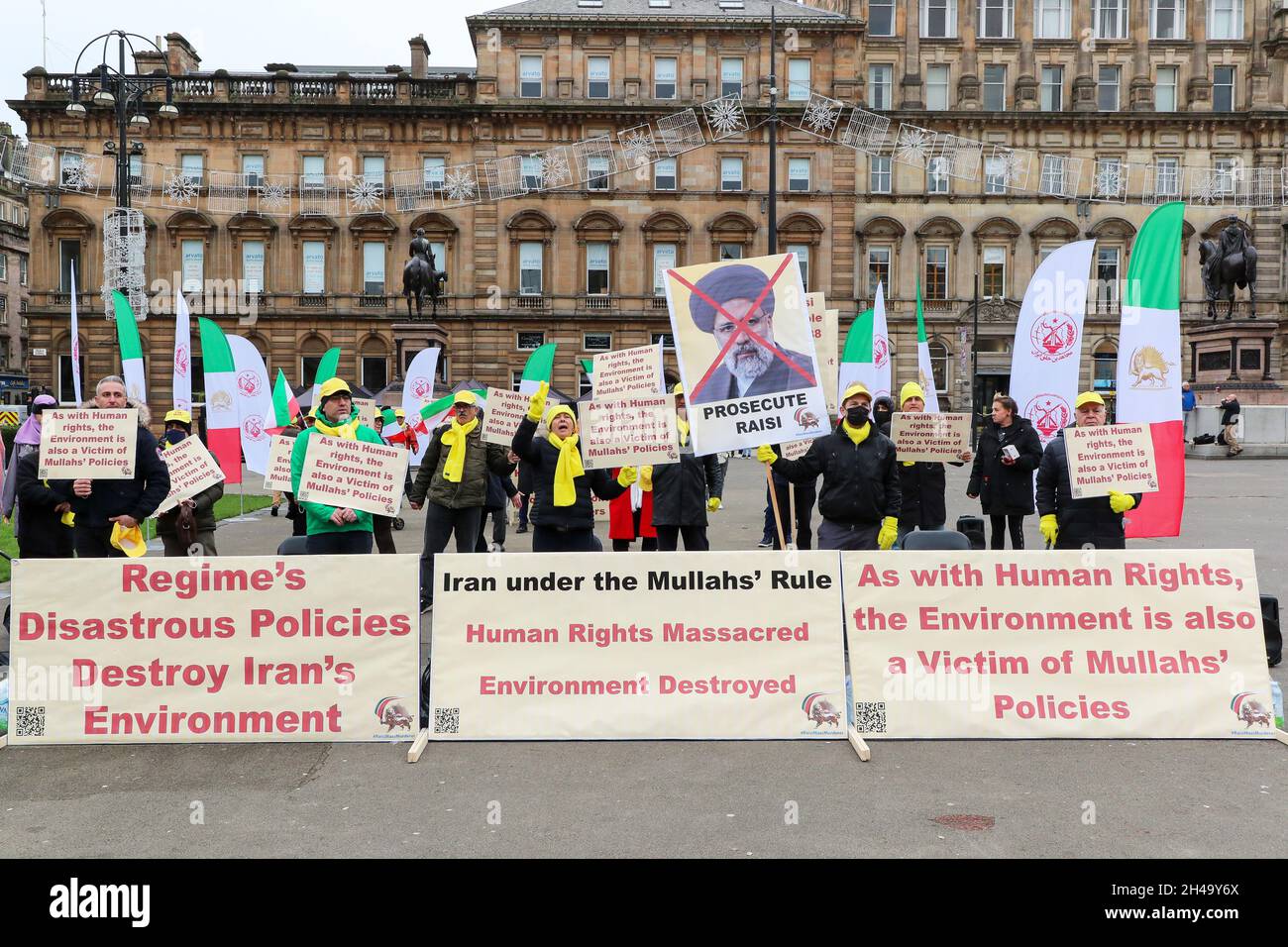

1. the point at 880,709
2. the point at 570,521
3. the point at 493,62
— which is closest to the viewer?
the point at 880,709

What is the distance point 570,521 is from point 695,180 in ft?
144

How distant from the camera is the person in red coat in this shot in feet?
33.6

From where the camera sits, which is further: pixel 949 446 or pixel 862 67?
pixel 862 67

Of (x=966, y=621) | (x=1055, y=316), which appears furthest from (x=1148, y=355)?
(x=966, y=621)

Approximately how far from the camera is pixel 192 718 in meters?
6.16

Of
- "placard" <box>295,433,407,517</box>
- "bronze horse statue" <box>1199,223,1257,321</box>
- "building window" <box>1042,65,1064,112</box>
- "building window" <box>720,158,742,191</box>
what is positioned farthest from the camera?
"building window" <box>1042,65,1064,112</box>

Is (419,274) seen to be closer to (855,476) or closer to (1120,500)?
(855,476)

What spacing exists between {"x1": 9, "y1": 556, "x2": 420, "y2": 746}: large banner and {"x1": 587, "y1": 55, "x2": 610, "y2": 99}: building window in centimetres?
4703

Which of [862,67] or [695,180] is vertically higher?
[862,67]

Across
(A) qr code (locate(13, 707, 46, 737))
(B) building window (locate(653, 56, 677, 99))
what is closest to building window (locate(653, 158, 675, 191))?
(B) building window (locate(653, 56, 677, 99))

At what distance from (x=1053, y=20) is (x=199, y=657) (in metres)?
54.9

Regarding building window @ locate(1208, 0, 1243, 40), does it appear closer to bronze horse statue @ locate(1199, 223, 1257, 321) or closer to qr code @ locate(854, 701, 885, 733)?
bronze horse statue @ locate(1199, 223, 1257, 321)

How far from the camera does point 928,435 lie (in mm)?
11367

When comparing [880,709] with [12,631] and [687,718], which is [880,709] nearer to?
[687,718]
